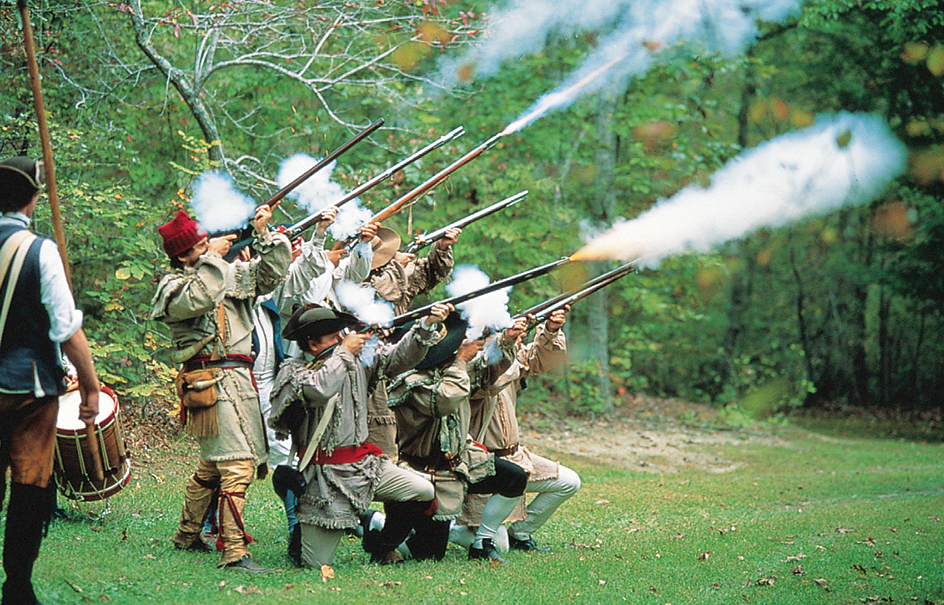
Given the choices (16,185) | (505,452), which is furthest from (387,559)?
(16,185)

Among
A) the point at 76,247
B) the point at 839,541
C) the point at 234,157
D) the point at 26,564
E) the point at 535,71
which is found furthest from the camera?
the point at 535,71

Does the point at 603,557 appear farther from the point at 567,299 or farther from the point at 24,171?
the point at 24,171

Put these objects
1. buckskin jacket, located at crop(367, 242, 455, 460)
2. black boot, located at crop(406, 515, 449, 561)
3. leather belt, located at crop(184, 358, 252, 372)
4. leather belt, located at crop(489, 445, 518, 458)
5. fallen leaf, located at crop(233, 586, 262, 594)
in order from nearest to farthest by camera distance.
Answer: fallen leaf, located at crop(233, 586, 262, 594), leather belt, located at crop(184, 358, 252, 372), black boot, located at crop(406, 515, 449, 561), leather belt, located at crop(489, 445, 518, 458), buckskin jacket, located at crop(367, 242, 455, 460)

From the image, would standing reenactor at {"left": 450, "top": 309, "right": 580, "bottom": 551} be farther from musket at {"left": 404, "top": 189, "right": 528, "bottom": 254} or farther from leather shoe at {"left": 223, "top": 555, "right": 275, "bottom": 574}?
leather shoe at {"left": 223, "top": 555, "right": 275, "bottom": 574}

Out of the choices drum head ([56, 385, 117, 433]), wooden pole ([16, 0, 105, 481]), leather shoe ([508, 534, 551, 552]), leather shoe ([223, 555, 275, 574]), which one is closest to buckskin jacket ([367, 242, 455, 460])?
leather shoe ([508, 534, 551, 552])

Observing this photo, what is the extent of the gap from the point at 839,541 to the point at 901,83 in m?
13.5

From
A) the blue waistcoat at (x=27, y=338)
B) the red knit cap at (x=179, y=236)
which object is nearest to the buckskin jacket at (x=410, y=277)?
the red knit cap at (x=179, y=236)

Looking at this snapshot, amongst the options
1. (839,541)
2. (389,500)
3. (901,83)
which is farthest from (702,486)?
(901,83)

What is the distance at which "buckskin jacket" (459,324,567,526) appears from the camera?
7.08m

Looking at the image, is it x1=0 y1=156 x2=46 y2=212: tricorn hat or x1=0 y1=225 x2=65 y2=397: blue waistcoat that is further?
x1=0 y1=156 x2=46 y2=212: tricorn hat

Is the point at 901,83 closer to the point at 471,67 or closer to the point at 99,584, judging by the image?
the point at 471,67

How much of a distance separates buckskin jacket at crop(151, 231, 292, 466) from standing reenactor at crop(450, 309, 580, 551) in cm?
174

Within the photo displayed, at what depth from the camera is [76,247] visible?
1066 centimetres

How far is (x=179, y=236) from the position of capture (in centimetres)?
590
